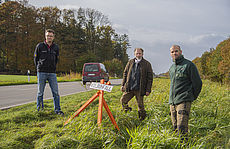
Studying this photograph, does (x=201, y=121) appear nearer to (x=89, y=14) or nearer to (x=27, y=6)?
(x=27, y=6)

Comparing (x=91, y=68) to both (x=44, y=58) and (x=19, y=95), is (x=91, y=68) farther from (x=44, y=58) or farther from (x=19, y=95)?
(x=44, y=58)

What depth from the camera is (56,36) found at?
148 feet

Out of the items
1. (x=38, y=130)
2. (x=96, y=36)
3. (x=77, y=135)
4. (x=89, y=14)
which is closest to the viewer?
(x=77, y=135)

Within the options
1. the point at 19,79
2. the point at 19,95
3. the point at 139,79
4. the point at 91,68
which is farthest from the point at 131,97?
the point at 19,79

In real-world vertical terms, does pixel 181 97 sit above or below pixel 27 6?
below

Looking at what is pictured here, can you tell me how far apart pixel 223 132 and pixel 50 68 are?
420 cm

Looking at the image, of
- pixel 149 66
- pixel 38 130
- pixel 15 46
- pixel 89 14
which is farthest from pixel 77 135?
pixel 89 14

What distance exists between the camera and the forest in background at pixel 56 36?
3775 centimetres

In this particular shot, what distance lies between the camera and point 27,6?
39844 millimetres

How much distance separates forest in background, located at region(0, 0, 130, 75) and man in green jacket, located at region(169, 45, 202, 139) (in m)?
34.9

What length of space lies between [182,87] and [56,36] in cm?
4541

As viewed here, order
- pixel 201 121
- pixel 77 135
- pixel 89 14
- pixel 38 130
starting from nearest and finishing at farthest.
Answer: pixel 77 135 < pixel 38 130 < pixel 201 121 < pixel 89 14

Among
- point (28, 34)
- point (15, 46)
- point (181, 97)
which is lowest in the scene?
point (181, 97)

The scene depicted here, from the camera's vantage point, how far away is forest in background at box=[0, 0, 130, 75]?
37750 mm
